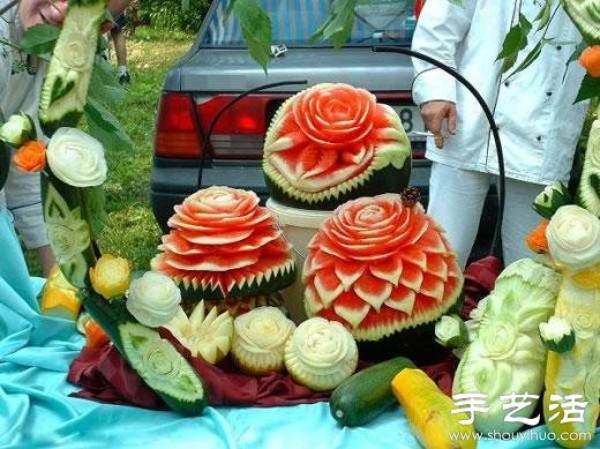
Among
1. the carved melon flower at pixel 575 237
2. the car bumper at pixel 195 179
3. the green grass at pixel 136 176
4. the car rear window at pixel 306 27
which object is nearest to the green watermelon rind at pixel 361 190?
the green grass at pixel 136 176

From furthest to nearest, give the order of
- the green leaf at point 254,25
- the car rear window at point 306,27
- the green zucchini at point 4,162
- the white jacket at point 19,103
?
the car rear window at point 306,27 < the white jacket at point 19,103 < the green zucchini at point 4,162 < the green leaf at point 254,25

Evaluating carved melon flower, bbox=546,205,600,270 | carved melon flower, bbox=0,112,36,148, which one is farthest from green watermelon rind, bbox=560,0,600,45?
carved melon flower, bbox=0,112,36,148

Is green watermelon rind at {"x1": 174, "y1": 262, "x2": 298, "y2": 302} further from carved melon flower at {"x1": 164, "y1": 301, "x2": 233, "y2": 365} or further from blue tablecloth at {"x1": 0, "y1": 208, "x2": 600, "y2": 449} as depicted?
blue tablecloth at {"x1": 0, "y1": 208, "x2": 600, "y2": 449}

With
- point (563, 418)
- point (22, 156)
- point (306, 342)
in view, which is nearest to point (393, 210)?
point (306, 342)

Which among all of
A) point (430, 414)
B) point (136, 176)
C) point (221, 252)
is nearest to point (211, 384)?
point (221, 252)

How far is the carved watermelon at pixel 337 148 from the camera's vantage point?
1.55 metres

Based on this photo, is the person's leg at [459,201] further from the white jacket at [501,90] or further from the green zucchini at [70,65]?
the green zucchini at [70,65]

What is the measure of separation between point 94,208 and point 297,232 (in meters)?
0.38

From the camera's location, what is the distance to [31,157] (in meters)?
1.27

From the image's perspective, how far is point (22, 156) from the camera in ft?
4.17

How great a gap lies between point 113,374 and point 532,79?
1164 mm

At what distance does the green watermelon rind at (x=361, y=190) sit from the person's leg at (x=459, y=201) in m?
0.67

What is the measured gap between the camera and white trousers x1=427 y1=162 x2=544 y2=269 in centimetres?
218

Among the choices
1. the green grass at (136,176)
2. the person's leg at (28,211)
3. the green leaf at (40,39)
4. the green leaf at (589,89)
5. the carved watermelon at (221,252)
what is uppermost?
the green leaf at (40,39)
